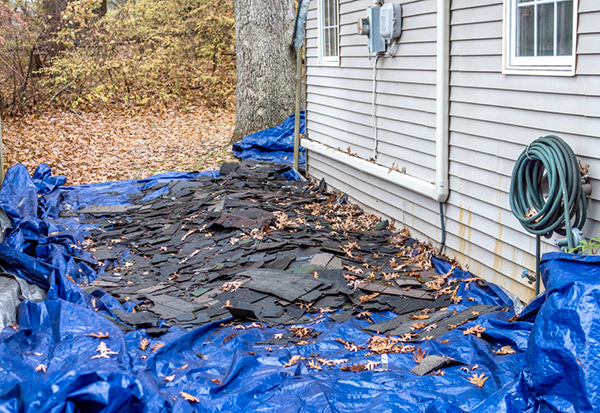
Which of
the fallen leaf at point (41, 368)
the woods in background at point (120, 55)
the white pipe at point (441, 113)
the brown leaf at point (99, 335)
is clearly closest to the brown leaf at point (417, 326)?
the white pipe at point (441, 113)

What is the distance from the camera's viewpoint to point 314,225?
21.8 ft

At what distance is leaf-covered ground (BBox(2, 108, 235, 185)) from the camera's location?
10656mm

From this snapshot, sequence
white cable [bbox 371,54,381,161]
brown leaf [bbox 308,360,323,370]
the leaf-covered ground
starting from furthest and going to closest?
the leaf-covered ground, white cable [bbox 371,54,381,161], brown leaf [bbox 308,360,323,370]

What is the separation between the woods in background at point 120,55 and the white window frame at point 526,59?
1396cm

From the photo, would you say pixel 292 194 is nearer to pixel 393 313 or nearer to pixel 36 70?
pixel 393 313

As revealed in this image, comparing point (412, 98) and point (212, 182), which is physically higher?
point (412, 98)

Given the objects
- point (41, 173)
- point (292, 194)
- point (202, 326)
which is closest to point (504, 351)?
point (202, 326)

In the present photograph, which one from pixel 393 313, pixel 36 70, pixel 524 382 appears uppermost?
pixel 36 70

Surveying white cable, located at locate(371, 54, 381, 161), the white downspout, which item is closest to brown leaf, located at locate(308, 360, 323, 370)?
the white downspout

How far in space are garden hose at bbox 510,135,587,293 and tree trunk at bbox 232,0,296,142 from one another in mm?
7780

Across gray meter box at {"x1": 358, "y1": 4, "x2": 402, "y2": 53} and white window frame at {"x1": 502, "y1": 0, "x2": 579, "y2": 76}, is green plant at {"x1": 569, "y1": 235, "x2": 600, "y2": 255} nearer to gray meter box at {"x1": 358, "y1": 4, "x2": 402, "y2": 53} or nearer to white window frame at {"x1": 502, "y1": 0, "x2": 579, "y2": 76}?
white window frame at {"x1": 502, "y1": 0, "x2": 579, "y2": 76}

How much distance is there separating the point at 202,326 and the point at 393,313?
4.99 ft

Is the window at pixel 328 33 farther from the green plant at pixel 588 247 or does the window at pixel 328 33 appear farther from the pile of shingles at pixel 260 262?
the green plant at pixel 588 247

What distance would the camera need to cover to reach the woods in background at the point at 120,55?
15.9 metres
